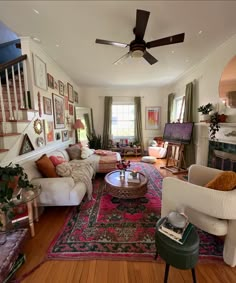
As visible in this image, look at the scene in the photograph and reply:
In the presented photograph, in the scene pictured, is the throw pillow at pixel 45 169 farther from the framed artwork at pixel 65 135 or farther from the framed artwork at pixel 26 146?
the framed artwork at pixel 65 135

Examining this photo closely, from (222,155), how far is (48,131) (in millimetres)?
3447

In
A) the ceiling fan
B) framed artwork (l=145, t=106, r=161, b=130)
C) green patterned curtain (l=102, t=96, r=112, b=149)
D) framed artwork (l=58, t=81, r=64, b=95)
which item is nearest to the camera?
the ceiling fan

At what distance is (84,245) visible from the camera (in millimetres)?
1648

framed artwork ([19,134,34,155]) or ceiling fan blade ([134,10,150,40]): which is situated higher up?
ceiling fan blade ([134,10,150,40])

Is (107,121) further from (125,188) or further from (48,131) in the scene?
(125,188)

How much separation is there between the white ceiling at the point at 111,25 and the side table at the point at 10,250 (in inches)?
99.7

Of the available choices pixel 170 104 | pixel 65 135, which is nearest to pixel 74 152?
pixel 65 135

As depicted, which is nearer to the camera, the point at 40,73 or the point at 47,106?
the point at 40,73

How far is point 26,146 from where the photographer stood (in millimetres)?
2387

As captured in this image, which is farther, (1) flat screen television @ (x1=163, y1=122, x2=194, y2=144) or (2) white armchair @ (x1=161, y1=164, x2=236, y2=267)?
(1) flat screen television @ (x1=163, y1=122, x2=194, y2=144)

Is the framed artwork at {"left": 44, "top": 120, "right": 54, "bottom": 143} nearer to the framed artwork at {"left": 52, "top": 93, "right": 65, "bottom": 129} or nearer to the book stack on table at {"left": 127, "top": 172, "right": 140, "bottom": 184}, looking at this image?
the framed artwork at {"left": 52, "top": 93, "right": 65, "bottom": 129}

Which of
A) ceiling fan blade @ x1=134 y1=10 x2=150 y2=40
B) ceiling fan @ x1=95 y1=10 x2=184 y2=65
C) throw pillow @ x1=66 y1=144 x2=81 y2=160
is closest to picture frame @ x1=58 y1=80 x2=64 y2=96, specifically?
throw pillow @ x1=66 y1=144 x2=81 y2=160

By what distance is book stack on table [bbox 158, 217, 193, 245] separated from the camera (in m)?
1.15

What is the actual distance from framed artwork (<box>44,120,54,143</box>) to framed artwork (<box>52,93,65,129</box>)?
26cm
